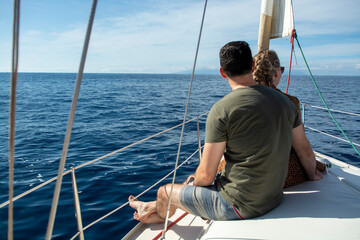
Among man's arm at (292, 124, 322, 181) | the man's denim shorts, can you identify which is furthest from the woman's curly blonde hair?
the man's denim shorts

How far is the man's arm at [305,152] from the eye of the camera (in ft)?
5.08

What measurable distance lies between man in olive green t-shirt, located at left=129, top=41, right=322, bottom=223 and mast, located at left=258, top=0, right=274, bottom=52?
1.31m

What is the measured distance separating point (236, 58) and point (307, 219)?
31.6 inches

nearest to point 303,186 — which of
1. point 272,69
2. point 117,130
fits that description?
point 272,69

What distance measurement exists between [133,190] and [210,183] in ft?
8.50

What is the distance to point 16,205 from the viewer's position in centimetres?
333

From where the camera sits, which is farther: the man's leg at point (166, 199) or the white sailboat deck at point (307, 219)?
the man's leg at point (166, 199)

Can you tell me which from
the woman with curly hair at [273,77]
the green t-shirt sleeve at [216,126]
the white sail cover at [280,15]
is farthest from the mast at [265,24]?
the green t-shirt sleeve at [216,126]

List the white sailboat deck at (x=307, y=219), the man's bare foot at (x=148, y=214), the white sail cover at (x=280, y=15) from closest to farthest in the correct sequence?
the white sailboat deck at (x=307, y=219), the man's bare foot at (x=148, y=214), the white sail cover at (x=280, y=15)

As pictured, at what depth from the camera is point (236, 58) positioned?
1.27m

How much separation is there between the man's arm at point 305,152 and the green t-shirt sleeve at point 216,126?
0.53m

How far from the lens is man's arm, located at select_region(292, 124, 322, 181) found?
1550mm

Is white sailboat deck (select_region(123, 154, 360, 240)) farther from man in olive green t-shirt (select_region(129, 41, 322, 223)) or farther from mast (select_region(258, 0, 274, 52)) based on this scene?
mast (select_region(258, 0, 274, 52))

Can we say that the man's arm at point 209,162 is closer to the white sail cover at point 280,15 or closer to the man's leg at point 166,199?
the man's leg at point 166,199
